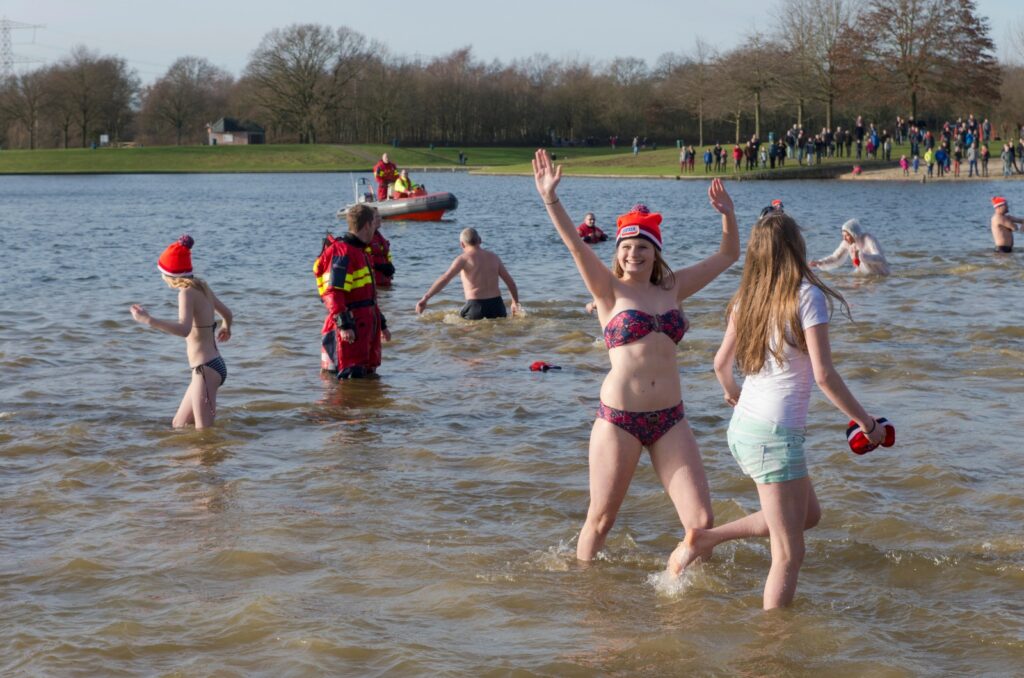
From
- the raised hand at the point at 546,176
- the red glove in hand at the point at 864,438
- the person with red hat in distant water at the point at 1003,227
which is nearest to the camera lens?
the red glove in hand at the point at 864,438

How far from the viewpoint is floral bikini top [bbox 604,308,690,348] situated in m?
5.33

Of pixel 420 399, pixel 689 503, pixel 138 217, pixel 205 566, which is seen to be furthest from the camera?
pixel 138 217

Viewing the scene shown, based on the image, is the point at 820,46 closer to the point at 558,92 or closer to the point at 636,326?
the point at 558,92

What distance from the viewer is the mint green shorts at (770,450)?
4848 mm

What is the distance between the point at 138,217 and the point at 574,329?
96.9 ft

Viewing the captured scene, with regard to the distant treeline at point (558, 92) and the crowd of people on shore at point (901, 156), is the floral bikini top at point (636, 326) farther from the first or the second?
the distant treeline at point (558, 92)

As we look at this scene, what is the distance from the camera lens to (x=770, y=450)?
486 centimetres

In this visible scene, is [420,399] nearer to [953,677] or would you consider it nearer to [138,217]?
[953,677]

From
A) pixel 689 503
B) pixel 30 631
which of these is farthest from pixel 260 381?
pixel 689 503

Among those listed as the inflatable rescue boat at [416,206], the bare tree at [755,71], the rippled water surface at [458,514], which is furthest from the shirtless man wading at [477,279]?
the bare tree at [755,71]

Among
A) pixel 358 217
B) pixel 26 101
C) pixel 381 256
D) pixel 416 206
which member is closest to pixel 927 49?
pixel 416 206

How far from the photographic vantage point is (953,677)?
5.05 m

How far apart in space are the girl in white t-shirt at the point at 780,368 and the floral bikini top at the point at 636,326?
1.37ft

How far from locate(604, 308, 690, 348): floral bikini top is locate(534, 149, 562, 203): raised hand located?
0.61m
